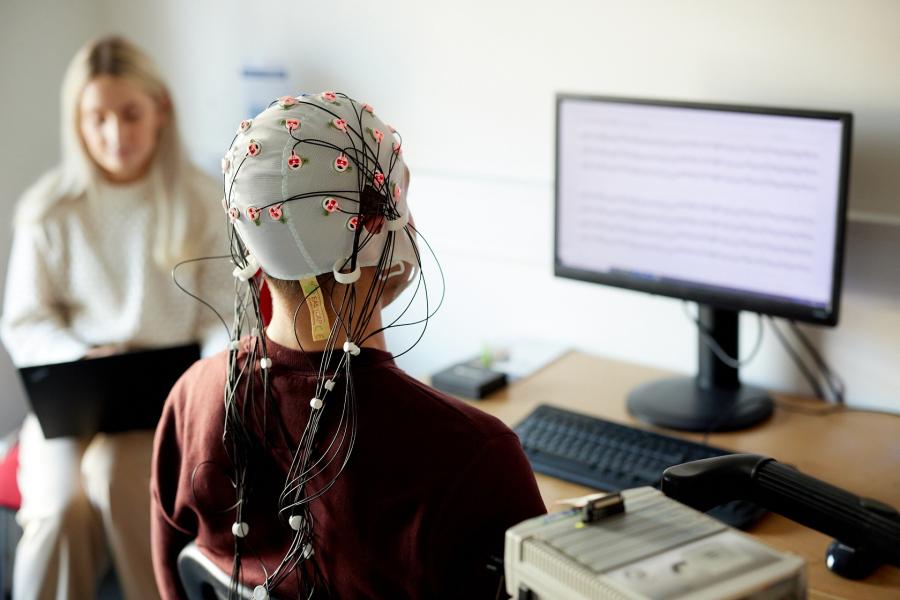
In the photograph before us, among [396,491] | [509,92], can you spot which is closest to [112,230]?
[509,92]

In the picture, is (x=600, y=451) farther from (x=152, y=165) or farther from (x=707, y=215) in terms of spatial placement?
(x=152, y=165)

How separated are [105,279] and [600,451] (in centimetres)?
129

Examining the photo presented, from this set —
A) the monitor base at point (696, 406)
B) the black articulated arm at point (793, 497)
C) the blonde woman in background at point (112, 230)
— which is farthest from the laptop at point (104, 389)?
the black articulated arm at point (793, 497)

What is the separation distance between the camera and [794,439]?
1616 millimetres

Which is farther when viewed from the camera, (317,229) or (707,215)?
(707,215)

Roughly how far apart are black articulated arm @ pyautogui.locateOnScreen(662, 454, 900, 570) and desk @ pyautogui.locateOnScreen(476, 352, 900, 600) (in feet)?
1.01

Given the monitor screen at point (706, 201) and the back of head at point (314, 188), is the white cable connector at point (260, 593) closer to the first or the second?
the back of head at point (314, 188)

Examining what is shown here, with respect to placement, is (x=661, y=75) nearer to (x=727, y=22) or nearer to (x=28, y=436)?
(x=727, y=22)

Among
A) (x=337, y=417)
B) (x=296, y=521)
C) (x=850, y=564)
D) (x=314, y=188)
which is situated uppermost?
(x=314, y=188)

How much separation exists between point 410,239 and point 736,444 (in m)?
0.74

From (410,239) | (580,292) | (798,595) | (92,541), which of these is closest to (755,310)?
(580,292)

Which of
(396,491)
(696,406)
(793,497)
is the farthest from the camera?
(696,406)

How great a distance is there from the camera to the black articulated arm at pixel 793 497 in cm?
87

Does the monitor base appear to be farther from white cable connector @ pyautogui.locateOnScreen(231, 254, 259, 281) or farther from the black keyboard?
white cable connector @ pyautogui.locateOnScreen(231, 254, 259, 281)
